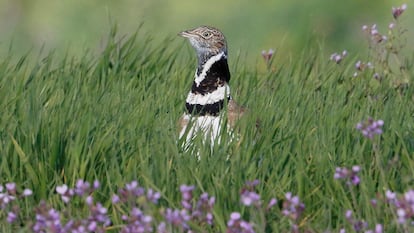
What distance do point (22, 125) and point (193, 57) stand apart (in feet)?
7.11

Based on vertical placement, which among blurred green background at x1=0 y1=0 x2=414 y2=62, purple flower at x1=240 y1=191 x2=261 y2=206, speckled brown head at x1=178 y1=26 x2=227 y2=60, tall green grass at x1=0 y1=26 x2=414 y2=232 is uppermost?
speckled brown head at x1=178 y1=26 x2=227 y2=60

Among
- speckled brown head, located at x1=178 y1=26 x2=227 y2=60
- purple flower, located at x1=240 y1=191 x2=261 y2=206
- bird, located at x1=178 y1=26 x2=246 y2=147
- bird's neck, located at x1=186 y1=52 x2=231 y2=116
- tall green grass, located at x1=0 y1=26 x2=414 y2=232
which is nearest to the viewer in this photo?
purple flower, located at x1=240 y1=191 x2=261 y2=206

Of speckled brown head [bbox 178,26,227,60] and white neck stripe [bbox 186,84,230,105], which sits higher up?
speckled brown head [bbox 178,26,227,60]

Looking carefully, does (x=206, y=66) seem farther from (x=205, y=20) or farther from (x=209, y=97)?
(x=205, y=20)

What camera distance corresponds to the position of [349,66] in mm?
7488

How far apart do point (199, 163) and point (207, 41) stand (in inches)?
48.6

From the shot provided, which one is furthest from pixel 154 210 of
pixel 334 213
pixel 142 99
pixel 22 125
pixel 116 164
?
pixel 142 99

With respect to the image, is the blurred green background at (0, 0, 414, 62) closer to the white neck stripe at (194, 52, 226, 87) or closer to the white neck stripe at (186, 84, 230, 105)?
the white neck stripe at (194, 52, 226, 87)

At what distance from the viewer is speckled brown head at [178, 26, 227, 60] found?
6387 millimetres

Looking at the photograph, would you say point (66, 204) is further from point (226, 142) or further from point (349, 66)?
Answer: point (349, 66)

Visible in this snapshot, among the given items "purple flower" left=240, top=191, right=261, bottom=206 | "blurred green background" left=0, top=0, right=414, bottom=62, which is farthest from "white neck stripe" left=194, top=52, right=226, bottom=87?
"blurred green background" left=0, top=0, right=414, bottom=62

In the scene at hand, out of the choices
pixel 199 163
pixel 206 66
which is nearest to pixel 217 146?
pixel 199 163

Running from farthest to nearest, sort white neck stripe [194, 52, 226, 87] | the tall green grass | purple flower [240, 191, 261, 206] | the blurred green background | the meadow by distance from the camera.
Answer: the blurred green background, white neck stripe [194, 52, 226, 87], the tall green grass, the meadow, purple flower [240, 191, 261, 206]

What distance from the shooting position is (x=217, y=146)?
5.39m
